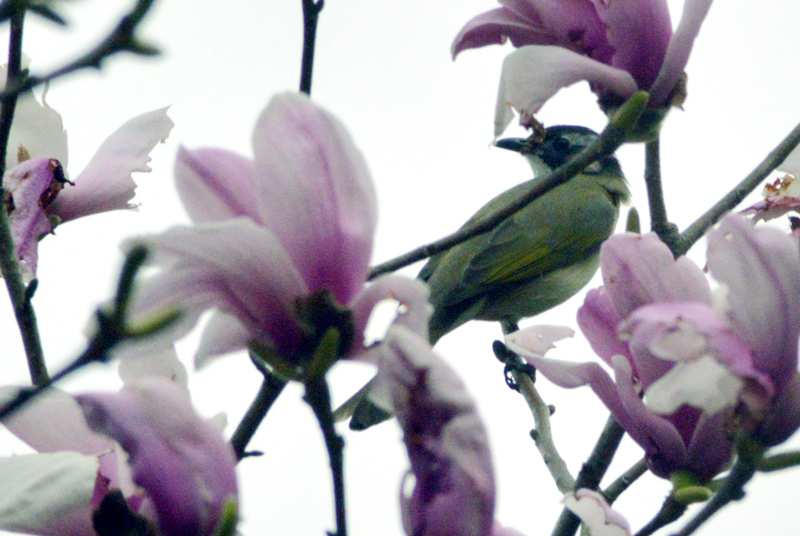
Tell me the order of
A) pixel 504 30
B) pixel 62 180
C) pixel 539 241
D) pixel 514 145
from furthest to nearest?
pixel 514 145
pixel 539 241
pixel 62 180
pixel 504 30

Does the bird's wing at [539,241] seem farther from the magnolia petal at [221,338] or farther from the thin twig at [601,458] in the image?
the magnolia petal at [221,338]

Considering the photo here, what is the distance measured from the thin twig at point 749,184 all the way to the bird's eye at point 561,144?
4.10 metres

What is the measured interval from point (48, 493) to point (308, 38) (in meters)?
0.58

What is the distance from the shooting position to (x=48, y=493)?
701mm

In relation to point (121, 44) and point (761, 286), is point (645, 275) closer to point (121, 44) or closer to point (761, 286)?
point (761, 286)

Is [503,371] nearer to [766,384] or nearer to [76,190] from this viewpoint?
[76,190]

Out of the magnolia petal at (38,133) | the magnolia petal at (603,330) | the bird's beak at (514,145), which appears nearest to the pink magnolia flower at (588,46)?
the magnolia petal at (603,330)

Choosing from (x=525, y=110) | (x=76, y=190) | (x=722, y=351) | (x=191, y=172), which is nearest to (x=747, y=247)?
(x=722, y=351)

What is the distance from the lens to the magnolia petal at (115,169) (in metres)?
1.27

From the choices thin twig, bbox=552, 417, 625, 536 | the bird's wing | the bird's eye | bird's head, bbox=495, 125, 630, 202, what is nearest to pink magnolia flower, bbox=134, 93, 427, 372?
thin twig, bbox=552, 417, 625, 536

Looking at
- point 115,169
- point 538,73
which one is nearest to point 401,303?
point 538,73

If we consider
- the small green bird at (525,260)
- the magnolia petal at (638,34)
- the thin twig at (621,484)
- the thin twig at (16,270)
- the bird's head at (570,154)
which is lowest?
the small green bird at (525,260)

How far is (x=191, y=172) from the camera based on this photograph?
2.47 ft

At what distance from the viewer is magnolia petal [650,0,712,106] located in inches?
37.8
